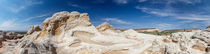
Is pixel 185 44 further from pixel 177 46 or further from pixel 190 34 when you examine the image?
pixel 190 34

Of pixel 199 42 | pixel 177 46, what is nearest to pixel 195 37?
pixel 199 42

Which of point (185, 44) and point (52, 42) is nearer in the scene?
point (185, 44)

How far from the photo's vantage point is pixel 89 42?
28.1ft

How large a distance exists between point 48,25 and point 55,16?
895mm

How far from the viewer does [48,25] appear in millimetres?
10125

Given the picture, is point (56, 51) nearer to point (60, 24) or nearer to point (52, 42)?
point (52, 42)

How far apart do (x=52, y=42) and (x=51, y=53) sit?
3.41 ft

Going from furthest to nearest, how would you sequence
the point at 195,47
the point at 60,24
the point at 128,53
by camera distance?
the point at 60,24
the point at 128,53
the point at 195,47

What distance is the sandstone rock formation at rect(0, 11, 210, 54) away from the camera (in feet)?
20.3

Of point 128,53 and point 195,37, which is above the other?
point 195,37

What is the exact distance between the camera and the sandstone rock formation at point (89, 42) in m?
6.18

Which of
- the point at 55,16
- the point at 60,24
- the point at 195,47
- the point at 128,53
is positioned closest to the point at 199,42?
the point at 195,47

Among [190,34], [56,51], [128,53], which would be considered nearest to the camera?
[190,34]

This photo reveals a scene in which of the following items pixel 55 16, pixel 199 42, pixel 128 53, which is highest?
pixel 55 16
